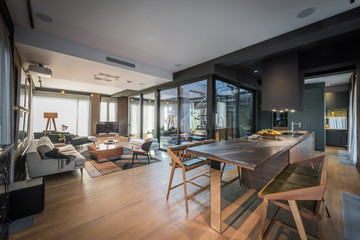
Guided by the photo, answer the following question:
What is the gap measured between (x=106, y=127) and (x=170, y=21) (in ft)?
24.7

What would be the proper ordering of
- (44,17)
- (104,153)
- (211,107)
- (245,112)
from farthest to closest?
(245,112) → (104,153) → (211,107) → (44,17)

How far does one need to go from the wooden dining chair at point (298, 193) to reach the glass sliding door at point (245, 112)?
3689mm

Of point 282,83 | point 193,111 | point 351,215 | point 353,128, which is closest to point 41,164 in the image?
point 193,111

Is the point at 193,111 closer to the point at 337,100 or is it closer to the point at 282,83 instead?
the point at 282,83

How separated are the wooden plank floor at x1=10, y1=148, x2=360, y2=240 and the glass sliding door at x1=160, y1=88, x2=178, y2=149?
2553mm

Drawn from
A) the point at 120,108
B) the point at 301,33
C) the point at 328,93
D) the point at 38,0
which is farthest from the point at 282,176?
the point at 120,108

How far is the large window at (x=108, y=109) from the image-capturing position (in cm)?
957

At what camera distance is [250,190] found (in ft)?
8.58

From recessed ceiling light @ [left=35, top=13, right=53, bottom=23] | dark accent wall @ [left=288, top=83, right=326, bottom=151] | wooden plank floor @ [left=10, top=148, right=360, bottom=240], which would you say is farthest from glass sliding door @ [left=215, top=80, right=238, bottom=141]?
recessed ceiling light @ [left=35, top=13, right=53, bottom=23]

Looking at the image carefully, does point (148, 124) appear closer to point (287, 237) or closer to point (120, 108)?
point (120, 108)

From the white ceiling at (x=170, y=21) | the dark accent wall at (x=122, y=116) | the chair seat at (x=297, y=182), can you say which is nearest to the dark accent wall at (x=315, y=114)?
the white ceiling at (x=170, y=21)

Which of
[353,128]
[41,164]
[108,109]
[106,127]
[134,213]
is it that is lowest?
[134,213]

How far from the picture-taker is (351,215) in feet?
6.47

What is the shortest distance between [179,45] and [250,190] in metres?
3.18
